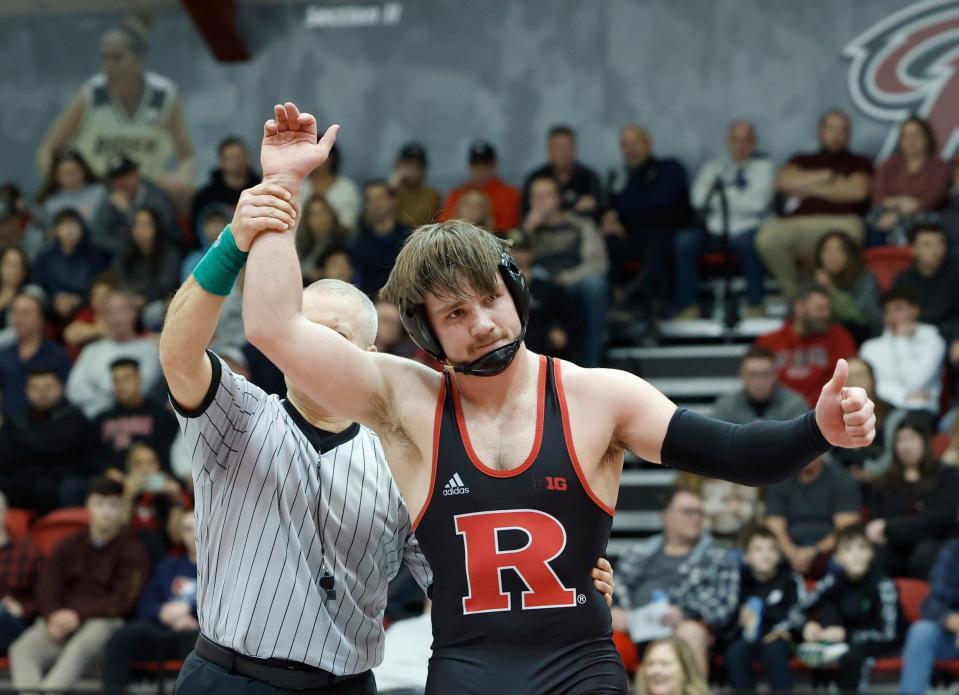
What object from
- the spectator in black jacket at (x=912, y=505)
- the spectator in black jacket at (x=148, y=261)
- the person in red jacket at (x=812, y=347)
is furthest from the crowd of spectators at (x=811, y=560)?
the spectator in black jacket at (x=148, y=261)

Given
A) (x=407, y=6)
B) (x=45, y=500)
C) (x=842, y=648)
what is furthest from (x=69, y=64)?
(x=842, y=648)

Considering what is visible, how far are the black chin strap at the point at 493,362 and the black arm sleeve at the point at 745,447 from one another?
1.11 feet

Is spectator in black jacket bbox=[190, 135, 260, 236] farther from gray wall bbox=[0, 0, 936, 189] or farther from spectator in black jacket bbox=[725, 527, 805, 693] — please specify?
spectator in black jacket bbox=[725, 527, 805, 693]

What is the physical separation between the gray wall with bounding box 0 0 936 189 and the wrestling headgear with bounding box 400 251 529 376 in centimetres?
945

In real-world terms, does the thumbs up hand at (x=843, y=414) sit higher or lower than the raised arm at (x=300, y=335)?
lower

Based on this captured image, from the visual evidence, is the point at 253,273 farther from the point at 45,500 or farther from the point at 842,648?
the point at 45,500

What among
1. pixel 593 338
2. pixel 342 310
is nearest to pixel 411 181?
pixel 593 338

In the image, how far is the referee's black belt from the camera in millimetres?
3199

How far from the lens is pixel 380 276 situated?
10789 millimetres

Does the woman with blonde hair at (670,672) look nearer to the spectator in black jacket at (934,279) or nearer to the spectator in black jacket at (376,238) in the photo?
the spectator in black jacket at (934,279)

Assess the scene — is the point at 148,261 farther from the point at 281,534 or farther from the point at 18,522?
the point at 281,534

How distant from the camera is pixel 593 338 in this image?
394 inches

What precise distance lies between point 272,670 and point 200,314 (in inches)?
31.6

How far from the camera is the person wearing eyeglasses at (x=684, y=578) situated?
7.28 m
